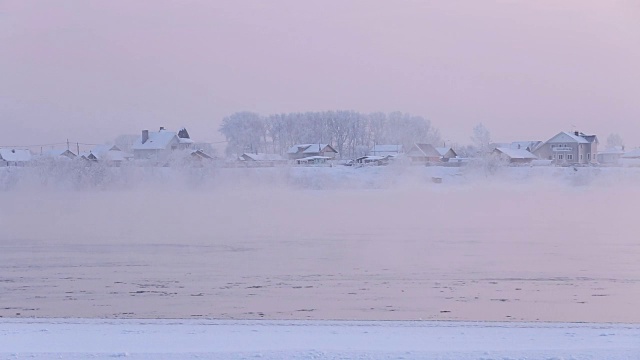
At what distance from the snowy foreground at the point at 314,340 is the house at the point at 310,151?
63979 millimetres

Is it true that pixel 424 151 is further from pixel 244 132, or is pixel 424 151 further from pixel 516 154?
pixel 244 132

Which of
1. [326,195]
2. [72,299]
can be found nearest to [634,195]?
[326,195]

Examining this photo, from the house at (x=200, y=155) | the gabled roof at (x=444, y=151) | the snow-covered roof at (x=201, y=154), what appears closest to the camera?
the house at (x=200, y=155)

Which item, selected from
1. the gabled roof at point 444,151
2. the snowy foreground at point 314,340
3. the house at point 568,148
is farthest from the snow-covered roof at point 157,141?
the snowy foreground at point 314,340

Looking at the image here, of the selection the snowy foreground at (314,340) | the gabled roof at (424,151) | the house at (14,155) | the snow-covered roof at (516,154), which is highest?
the house at (14,155)

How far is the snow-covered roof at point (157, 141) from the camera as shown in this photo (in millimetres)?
73938

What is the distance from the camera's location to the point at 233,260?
1797cm

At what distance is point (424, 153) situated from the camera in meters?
72.1

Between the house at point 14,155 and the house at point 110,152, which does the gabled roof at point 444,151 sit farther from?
the house at point 14,155

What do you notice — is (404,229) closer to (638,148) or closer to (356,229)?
(356,229)

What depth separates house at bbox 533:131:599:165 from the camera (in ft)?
251

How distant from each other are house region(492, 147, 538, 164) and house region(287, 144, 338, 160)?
50.6ft

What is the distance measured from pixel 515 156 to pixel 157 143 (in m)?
31.2

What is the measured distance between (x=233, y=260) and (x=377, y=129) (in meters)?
65.7
